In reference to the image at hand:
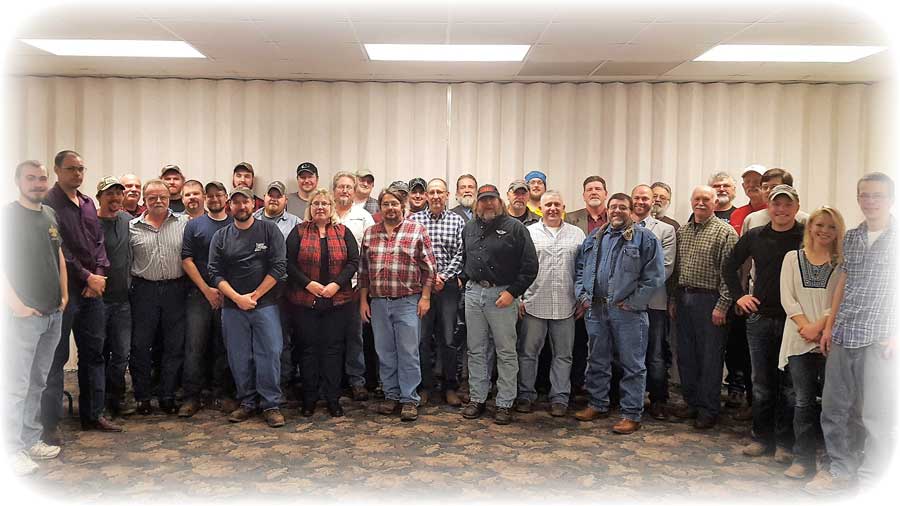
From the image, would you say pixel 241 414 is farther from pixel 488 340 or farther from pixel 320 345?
pixel 488 340

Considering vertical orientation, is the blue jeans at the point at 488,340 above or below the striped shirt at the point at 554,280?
below

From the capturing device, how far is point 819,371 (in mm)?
3605

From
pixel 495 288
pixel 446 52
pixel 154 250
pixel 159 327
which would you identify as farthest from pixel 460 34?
pixel 159 327

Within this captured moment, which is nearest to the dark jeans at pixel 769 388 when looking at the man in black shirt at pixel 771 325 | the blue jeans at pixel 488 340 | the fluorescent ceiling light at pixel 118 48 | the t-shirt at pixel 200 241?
the man in black shirt at pixel 771 325

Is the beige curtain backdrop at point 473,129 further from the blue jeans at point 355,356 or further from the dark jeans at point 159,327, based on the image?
the dark jeans at point 159,327

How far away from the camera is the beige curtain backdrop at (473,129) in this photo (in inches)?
267

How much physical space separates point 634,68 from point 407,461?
13.9ft

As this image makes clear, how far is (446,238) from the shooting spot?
16.1 feet

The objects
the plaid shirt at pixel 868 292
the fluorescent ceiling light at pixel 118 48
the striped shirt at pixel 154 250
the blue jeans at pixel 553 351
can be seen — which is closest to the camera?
the plaid shirt at pixel 868 292

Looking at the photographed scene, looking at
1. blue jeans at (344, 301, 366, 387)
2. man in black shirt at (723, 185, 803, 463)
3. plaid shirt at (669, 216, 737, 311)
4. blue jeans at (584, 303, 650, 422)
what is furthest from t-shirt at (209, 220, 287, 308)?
man in black shirt at (723, 185, 803, 463)

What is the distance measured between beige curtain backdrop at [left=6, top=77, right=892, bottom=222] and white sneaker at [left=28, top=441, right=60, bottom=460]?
3639 millimetres

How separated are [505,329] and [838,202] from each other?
4465mm

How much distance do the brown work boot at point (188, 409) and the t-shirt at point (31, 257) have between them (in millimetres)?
1273

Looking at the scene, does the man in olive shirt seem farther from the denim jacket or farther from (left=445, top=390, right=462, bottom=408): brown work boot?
the denim jacket
